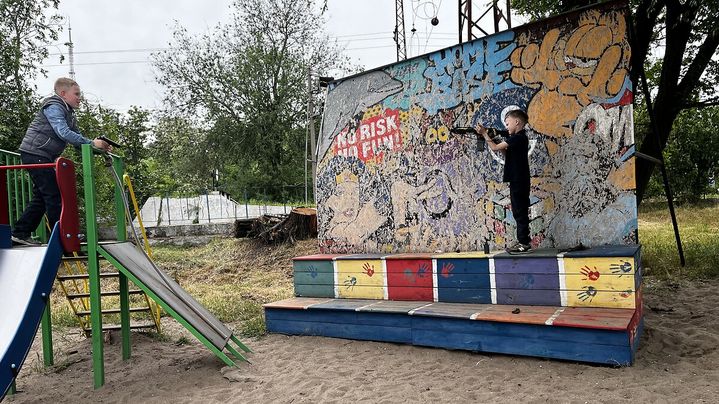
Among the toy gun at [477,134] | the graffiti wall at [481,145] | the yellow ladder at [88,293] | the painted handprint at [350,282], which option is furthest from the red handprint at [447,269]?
the yellow ladder at [88,293]

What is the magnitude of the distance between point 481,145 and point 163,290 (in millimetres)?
3545

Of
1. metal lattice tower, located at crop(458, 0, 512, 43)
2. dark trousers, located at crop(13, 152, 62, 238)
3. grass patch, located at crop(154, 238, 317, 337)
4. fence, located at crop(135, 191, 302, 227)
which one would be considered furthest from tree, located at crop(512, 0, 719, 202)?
fence, located at crop(135, 191, 302, 227)

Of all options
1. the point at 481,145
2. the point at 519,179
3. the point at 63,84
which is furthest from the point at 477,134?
the point at 63,84

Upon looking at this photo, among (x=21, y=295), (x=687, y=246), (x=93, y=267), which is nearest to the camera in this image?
(x=21, y=295)

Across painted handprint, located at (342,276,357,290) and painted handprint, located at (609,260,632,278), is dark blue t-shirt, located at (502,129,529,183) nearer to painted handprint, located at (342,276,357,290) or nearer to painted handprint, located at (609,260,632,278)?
painted handprint, located at (609,260,632,278)

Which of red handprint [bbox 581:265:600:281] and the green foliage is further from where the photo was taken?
the green foliage

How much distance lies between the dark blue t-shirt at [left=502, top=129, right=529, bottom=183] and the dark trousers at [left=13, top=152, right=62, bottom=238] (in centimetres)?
419

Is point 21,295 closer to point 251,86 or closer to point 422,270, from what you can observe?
point 422,270

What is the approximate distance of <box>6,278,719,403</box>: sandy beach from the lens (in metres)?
3.40

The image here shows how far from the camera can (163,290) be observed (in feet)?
14.6

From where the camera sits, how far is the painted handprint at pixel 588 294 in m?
4.04

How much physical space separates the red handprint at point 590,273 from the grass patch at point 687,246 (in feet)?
12.2

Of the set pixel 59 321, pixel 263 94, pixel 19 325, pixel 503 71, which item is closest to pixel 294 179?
pixel 263 94

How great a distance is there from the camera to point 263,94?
23.5 m
